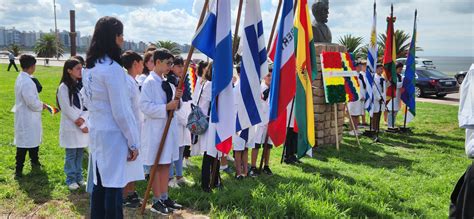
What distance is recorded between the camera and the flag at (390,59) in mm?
10148

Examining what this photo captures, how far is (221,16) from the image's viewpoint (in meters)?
4.58

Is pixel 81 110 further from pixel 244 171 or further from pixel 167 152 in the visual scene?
pixel 244 171

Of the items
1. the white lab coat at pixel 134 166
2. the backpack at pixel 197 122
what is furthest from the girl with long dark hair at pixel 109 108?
the backpack at pixel 197 122

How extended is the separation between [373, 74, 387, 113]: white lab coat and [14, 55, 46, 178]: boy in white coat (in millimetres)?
7898

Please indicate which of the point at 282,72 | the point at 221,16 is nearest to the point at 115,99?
the point at 221,16

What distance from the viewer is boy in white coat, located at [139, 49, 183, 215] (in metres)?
4.48

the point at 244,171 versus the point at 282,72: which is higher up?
the point at 282,72

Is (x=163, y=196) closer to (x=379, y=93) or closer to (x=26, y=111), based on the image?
(x=26, y=111)

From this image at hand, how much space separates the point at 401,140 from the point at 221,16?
7.24m

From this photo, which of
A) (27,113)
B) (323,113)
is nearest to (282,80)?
(323,113)

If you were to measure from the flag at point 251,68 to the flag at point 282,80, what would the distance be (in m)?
0.47

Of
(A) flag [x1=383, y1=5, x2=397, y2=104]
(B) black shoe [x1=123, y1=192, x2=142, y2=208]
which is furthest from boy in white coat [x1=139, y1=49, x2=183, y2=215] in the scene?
(A) flag [x1=383, y1=5, x2=397, y2=104]

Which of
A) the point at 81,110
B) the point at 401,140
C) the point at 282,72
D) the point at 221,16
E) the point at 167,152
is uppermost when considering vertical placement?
the point at 221,16

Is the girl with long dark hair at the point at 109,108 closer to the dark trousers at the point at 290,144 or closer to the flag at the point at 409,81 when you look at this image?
the dark trousers at the point at 290,144
